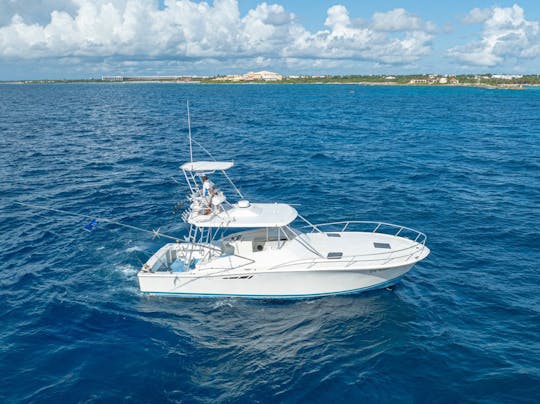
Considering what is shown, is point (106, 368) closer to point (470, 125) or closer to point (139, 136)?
point (139, 136)

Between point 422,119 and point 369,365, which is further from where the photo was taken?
point 422,119

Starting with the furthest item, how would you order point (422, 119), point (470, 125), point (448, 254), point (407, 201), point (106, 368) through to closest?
point (422, 119) < point (470, 125) < point (407, 201) < point (448, 254) < point (106, 368)

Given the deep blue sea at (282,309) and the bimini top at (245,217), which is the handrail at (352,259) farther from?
the deep blue sea at (282,309)

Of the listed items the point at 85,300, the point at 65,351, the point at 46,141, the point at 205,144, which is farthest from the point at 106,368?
the point at 46,141

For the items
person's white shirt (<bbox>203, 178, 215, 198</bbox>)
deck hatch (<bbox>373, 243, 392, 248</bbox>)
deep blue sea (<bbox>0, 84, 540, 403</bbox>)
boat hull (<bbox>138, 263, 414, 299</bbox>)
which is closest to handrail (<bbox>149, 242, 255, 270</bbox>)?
boat hull (<bbox>138, 263, 414, 299</bbox>)

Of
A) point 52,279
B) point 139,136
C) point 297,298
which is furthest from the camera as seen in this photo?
point 139,136

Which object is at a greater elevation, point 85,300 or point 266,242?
point 266,242

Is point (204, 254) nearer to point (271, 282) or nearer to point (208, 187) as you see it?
point (208, 187)

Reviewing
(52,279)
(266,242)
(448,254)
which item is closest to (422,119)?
(448,254)
